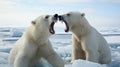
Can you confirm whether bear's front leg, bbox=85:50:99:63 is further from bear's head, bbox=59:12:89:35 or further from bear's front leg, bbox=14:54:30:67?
bear's front leg, bbox=14:54:30:67

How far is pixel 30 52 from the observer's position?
289 inches

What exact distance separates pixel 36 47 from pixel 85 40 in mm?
1041

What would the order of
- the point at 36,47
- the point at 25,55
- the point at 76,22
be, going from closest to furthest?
the point at 25,55, the point at 36,47, the point at 76,22

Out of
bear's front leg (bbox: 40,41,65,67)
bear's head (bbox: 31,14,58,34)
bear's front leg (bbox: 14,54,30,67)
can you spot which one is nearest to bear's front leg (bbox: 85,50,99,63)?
bear's front leg (bbox: 40,41,65,67)

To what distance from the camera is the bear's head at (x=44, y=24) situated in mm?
7154

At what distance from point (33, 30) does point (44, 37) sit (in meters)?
0.24

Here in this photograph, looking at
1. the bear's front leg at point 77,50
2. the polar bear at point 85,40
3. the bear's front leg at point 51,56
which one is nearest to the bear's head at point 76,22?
the polar bear at point 85,40

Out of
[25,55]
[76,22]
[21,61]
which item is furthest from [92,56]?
[21,61]

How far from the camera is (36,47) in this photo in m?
7.45

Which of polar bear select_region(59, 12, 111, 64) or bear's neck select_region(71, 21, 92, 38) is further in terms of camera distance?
bear's neck select_region(71, 21, 92, 38)

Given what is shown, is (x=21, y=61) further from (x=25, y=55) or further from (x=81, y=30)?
(x=81, y=30)

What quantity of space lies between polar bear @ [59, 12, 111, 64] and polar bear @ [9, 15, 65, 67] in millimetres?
497

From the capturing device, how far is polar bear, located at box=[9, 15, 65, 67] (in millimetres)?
7219

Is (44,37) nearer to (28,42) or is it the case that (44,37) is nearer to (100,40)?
(28,42)
